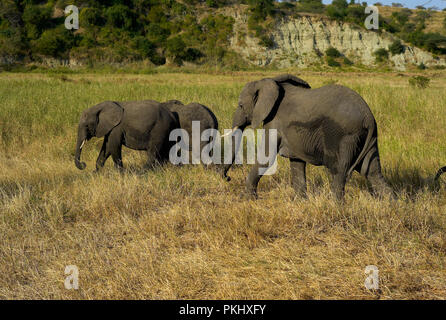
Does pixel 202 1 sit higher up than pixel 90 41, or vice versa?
pixel 202 1

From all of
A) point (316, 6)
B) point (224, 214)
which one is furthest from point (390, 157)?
point (316, 6)

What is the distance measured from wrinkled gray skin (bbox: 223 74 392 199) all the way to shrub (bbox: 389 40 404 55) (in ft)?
181

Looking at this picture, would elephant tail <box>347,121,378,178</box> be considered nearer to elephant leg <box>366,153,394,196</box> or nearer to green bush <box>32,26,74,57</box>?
elephant leg <box>366,153,394,196</box>

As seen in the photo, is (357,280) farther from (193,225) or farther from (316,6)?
(316,6)

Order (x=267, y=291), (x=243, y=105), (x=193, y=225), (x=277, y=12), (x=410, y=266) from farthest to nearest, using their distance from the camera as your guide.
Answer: (x=277, y=12)
(x=243, y=105)
(x=193, y=225)
(x=410, y=266)
(x=267, y=291)

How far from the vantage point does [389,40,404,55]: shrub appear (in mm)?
54094

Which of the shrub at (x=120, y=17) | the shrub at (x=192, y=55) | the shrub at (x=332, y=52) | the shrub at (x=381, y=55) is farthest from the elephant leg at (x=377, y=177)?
the shrub at (x=120, y=17)

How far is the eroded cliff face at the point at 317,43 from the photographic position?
52.8m

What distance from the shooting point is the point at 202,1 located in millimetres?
61719

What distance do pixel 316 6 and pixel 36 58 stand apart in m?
56.5

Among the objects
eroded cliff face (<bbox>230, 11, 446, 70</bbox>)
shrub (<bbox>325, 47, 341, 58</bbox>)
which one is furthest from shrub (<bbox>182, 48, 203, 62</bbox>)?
shrub (<bbox>325, 47, 341, 58</bbox>)

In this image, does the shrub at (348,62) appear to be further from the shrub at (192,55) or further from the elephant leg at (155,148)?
the elephant leg at (155,148)

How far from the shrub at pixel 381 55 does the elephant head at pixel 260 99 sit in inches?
2109
